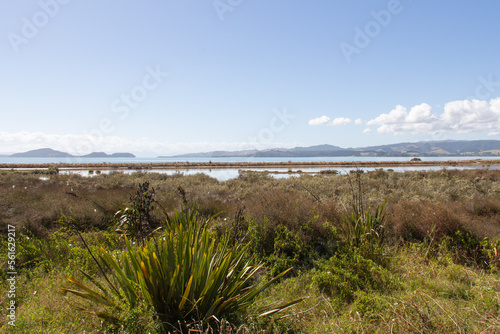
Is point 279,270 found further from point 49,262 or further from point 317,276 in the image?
point 49,262

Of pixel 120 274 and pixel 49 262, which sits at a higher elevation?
pixel 120 274

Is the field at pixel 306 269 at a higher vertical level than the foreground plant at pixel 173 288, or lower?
lower

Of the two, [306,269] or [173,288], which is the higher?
[173,288]

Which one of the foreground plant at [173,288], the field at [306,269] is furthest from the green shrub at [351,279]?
the foreground plant at [173,288]

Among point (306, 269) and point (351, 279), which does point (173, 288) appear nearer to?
point (351, 279)

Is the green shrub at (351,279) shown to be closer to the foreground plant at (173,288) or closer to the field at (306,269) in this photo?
the field at (306,269)

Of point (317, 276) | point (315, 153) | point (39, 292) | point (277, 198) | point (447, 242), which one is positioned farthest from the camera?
point (315, 153)

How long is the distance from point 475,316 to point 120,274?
3.86 meters

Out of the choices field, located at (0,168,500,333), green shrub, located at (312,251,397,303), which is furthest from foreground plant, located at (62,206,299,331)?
green shrub, located at (312,251,397,303)

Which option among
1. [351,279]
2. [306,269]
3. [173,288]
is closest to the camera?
[173,288]

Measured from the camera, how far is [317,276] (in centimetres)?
400

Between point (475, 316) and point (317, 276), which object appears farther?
point (317, 276)

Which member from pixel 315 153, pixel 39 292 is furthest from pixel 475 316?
pixel 315 153

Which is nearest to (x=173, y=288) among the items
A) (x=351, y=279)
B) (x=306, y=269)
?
(x=351, y=279)
